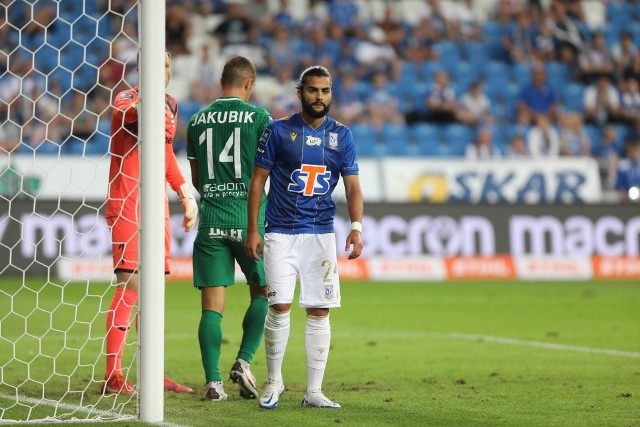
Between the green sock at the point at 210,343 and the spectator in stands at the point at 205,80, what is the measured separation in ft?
43.6

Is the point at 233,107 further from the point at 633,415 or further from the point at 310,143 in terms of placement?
the point at 633,415

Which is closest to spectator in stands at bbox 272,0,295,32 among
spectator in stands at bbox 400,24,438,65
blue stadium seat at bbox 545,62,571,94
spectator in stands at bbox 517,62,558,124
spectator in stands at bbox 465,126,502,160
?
spectator in stands at bbox 400,24,438,65

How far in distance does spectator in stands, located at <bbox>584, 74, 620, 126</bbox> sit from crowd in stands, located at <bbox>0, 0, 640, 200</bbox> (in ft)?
0.08

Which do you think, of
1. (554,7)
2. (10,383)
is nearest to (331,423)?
(10,383)

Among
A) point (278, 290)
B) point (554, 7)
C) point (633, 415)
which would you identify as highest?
point (554, 7)

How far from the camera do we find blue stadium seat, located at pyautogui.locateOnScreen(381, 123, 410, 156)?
1997 cm

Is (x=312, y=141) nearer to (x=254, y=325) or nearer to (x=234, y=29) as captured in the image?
(x=254, y=325)

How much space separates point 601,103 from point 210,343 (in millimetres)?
16497

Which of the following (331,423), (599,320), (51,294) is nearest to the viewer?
(331,423)

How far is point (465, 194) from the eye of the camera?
59.3 ft

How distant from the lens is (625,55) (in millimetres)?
22328

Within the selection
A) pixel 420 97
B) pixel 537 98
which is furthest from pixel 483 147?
pixel 537 98

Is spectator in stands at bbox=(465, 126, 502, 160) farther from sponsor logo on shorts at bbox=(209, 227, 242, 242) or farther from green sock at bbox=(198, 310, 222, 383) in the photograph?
green sock at bbox=(198, 310, 222, 383)

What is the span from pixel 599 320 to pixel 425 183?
6.90 meters
